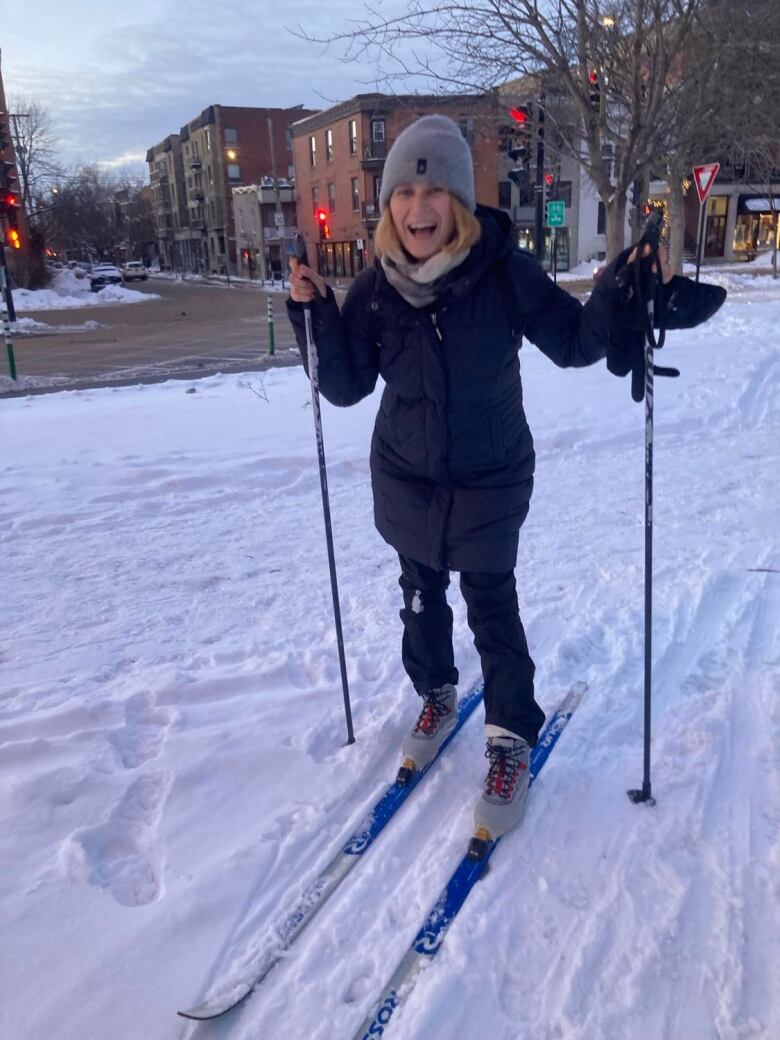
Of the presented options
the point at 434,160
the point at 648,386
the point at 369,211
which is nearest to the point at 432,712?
the point at 648,386

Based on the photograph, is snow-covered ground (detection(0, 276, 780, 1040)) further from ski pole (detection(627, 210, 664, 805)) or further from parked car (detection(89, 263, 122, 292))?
parked car (detection(89, 263, 122, 292))

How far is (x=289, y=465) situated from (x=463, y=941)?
477 centimetres

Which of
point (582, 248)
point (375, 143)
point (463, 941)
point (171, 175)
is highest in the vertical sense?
point (171, 175)

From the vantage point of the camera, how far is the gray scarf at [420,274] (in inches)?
91.8

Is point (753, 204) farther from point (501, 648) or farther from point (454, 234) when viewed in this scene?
point (501, 648)

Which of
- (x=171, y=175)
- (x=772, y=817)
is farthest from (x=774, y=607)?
(x=171, y=175)

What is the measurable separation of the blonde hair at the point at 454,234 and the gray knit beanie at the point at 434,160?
5cm

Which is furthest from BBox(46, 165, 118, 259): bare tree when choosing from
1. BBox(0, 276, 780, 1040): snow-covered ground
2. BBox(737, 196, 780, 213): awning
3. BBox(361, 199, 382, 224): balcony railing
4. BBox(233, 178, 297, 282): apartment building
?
BBox(0, 276, 780, 1040): snow-covered ground

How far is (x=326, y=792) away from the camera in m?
2.68

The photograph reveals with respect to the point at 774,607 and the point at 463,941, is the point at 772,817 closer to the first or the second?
the point at 463,941

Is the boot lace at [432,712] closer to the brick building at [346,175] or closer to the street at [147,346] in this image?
the street at [147,346]

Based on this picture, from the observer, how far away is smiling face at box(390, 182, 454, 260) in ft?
7.75

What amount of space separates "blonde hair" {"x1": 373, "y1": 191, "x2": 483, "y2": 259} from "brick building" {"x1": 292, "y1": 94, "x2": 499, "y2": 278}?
33.3 m

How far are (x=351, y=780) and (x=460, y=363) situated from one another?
147 cm
